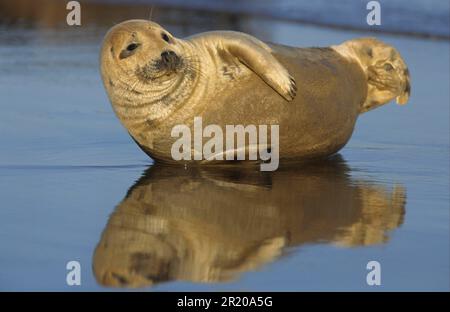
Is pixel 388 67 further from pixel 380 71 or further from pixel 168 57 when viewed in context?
pixel 168 57

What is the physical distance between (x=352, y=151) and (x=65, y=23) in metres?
6.97

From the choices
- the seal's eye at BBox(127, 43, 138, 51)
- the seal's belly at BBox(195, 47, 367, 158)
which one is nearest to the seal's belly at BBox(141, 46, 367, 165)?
the seal's belly at BBox(195, 47, 367, 158)

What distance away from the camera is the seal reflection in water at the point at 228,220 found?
5.41m

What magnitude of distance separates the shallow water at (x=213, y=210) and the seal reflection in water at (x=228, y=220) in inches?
0.4

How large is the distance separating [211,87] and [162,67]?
13.5 inches

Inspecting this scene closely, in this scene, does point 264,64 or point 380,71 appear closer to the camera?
point 264,64

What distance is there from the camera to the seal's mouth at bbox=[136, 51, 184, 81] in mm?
7281

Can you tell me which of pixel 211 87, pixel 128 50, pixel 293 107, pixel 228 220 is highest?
pixel 128 50

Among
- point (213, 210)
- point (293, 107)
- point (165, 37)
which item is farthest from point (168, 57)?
point (213, 210)

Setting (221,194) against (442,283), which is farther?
(221,194)

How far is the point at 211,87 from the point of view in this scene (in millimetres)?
7430

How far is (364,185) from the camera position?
7.08 meters
